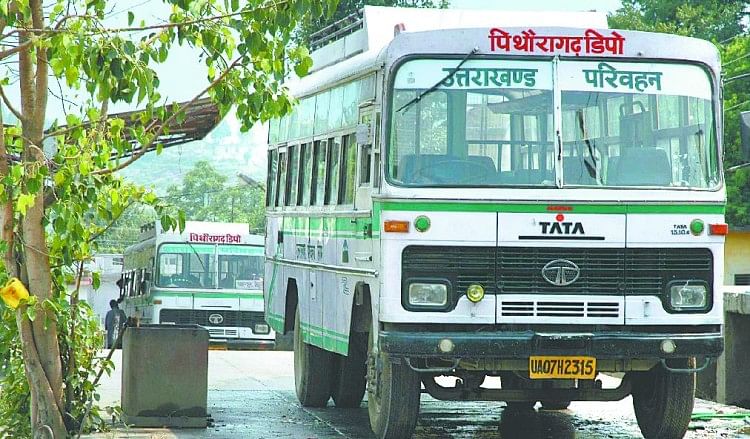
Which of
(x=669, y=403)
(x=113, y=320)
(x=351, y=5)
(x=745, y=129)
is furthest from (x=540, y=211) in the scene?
(x=351, y=5)

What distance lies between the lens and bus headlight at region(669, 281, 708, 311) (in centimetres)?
1156

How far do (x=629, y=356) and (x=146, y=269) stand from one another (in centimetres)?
2700

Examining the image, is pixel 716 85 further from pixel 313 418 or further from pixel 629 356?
pixel 313 418

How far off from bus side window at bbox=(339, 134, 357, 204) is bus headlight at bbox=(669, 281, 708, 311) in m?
2.95

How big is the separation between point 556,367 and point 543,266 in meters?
0.74

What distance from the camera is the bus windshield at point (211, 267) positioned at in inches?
1388

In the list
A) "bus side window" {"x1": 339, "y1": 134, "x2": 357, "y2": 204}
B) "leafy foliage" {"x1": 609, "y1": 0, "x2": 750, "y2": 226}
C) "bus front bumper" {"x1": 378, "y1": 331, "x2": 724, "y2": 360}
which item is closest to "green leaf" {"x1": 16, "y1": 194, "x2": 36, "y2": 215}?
"bus front bumper" {"x1": 378, "y1": 331, "x2": 724, "y2": 360}

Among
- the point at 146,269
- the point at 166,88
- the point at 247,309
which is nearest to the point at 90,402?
the point at 166,88

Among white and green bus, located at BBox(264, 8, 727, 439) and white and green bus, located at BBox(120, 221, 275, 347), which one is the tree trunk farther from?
white and green bus, located at BBox(120, 221, 275, 347)

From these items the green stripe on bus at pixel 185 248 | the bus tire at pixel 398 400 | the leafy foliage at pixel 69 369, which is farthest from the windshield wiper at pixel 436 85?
the green stripe on bus at pixel 185 248

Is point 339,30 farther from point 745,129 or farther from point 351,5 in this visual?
point 351,5

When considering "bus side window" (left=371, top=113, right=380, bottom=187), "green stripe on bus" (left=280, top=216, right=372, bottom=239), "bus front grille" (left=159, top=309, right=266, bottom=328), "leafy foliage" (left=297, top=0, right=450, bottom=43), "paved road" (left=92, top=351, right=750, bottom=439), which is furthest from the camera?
"leafy foliage" (left=297, top=0, right=450, bottom=43)

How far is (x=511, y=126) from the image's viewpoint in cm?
1158

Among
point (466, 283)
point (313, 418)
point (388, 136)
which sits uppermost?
point (388, 136)
